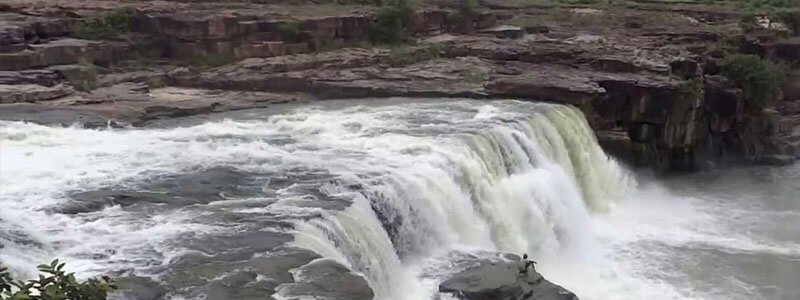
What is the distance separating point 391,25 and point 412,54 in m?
3.80

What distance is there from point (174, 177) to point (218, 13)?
49.5ft

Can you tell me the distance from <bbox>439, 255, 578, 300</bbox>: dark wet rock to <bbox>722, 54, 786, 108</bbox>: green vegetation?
18.7 m

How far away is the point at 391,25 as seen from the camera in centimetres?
3359

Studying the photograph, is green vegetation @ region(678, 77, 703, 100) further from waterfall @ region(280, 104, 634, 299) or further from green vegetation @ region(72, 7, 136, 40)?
green vegetation @ region(72, 7, 136, 40)

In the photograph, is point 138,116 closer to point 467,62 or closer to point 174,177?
point 174,177

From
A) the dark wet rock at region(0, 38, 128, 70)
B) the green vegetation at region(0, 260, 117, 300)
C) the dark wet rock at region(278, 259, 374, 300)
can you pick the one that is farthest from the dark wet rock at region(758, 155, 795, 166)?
the green vegetation at region(0, 260, 117, 300)

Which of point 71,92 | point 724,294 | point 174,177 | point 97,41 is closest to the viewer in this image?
point 174,177

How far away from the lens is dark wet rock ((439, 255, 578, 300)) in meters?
12.7

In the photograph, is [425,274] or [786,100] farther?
[786,100]

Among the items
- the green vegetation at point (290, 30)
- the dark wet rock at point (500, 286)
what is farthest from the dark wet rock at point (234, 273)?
the green vegetation at point (290, 30)

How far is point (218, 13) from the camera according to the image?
97.7 feet

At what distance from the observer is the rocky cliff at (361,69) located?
2348 cm

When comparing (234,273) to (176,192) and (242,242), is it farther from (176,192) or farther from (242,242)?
(176,192)

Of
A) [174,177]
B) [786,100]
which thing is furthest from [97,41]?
[786,100]
